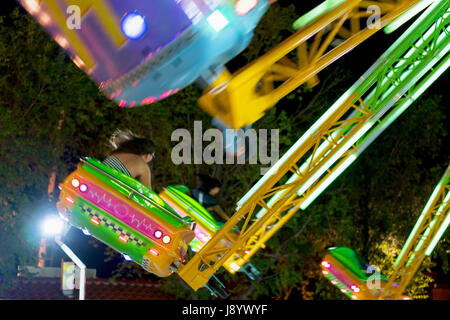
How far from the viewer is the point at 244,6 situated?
500 centimetres

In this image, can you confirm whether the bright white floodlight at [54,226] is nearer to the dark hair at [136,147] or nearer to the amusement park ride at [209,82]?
the amusement park ride at [209,82]

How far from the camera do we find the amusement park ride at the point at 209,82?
5059 millimetres

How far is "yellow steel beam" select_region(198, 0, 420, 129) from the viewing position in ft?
19.2

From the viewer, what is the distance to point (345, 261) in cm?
1020

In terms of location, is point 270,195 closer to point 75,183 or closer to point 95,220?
point 95,220

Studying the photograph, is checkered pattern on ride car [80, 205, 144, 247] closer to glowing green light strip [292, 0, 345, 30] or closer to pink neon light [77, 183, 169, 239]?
pink neon light [77, 183, 169, 239]

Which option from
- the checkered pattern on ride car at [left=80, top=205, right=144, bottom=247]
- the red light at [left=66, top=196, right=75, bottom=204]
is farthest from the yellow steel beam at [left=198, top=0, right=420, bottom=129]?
the red light at [left=66, top=196, right=75, bottom=204]

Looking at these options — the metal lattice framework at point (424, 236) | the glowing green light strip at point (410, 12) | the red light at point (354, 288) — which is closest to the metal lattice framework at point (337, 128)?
the glowing green light strip at point (410, 12)

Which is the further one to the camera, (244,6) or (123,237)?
(123,237)

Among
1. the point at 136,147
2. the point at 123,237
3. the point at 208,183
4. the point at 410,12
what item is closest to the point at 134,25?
the point at 136,147

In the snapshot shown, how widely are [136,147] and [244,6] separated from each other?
104 inches

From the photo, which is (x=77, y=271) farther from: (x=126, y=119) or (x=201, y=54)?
(x=126, y=119)
